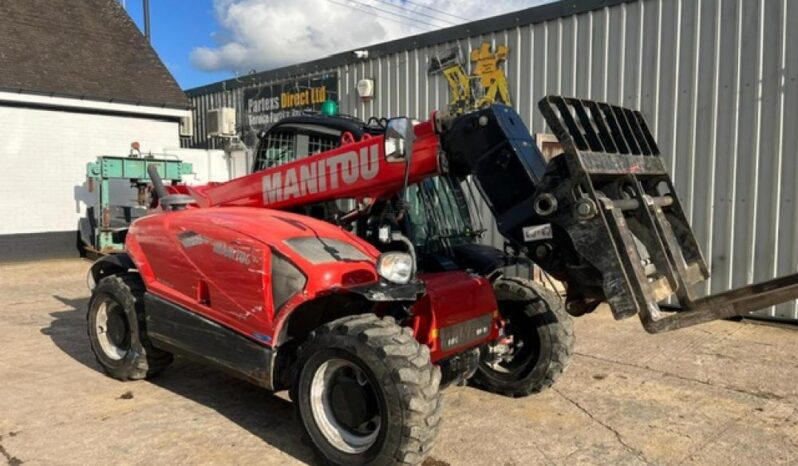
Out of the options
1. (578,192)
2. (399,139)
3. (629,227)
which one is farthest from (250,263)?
(629,227)

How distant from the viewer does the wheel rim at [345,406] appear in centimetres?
370

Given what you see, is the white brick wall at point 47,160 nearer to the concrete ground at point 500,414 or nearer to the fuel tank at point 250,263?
the concrete ground at point 500,414

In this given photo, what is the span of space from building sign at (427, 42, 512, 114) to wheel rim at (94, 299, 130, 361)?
241 inches

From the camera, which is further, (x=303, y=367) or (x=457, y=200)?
(x=457, y=200)

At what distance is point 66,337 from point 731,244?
7960 mm

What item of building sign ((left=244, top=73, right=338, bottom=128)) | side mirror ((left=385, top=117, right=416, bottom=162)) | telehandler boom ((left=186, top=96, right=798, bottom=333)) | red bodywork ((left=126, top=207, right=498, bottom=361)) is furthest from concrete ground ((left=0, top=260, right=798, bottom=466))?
building sign ((left=244, top=73, right=338, bottom=128))

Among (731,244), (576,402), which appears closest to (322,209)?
(576,402)

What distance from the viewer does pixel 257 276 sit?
159 inches

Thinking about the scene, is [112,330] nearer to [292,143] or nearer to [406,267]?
[292,143]

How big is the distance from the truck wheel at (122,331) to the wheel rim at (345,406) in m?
2.14

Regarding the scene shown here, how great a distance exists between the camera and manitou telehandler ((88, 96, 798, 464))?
3.47 metres

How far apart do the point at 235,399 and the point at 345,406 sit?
5.50 ft

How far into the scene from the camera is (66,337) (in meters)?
7.30

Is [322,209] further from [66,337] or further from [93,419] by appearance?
[66,337]
